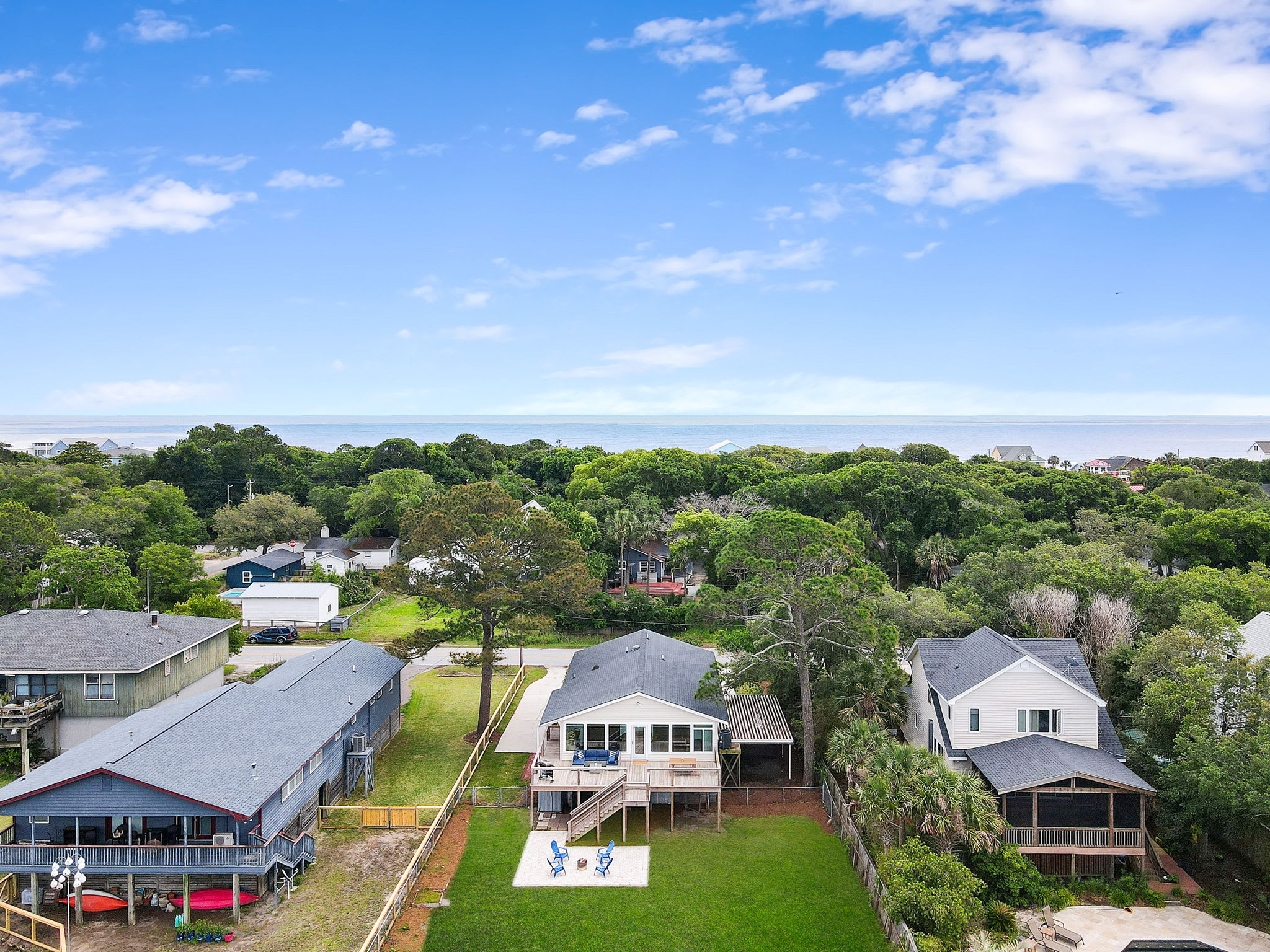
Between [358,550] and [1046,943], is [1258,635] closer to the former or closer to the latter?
[1046,943]

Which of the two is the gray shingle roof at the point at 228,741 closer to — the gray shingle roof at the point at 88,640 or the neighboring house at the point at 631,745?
the gray shingle roof at the point at 88,640

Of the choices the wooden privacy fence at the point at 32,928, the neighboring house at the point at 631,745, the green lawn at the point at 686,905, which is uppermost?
the neighboring house at the point at 631,745

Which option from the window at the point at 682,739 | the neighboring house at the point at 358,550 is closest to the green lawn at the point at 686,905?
the window at the point at 682,739

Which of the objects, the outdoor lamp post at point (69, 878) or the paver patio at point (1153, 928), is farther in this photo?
the paver patio at point (1153, 928)

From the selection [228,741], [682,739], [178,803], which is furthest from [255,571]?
[682,739]

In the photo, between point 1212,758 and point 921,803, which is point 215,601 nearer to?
point 921,803

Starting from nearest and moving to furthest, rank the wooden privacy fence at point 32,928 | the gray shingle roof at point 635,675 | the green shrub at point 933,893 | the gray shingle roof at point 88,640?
the green shrub at point 933,893 < the wooden privacy fence at point 32,928 < the gray shingle roof at point 635,675 < the gray shingle roof at point 88,640
